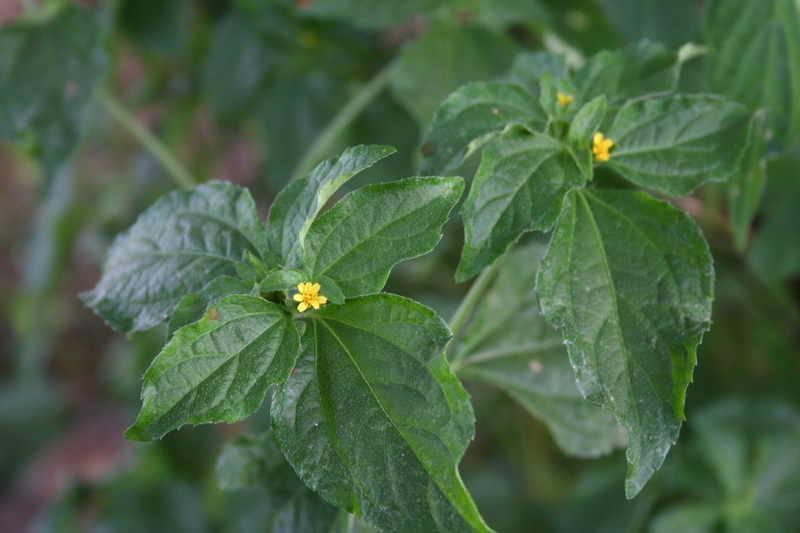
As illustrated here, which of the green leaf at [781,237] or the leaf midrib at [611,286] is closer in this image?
the leaf midrib at [611,286]

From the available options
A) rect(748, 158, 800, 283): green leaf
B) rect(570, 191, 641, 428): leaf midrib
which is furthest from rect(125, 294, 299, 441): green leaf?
rect(748, 158, 800, 283): green leaf

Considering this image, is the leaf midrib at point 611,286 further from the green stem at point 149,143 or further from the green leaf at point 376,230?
the green stem at point 149,143

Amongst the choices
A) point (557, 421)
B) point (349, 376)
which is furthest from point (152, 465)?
point (349, 376)

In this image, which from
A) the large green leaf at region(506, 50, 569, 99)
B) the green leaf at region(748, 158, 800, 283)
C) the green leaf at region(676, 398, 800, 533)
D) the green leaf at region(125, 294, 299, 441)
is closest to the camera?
the green leaf at region(125, 294, 299, 441)

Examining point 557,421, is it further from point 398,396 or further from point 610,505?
point 610,505

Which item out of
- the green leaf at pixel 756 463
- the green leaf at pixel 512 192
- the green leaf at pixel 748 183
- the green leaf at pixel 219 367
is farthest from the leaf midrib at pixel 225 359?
the green leaf at pixel 756 463

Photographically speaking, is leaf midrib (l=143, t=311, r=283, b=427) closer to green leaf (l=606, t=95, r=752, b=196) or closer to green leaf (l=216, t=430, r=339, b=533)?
green leaf (l=216, t=430, r=339, b=533)
